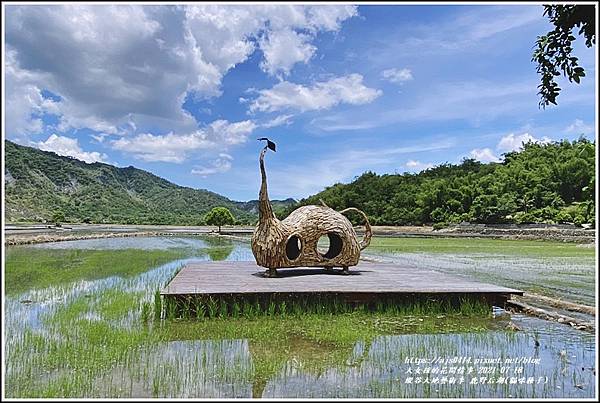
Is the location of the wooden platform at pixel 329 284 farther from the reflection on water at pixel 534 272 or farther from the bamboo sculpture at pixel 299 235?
the reflection on water at pixel 534 272

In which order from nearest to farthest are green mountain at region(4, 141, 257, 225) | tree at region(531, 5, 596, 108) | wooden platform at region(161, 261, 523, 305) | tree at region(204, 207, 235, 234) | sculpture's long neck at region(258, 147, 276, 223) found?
tree at region(531, 5, 596, 108)
wooden platform at region(161, 261, 523, 305)
sculpture's long neck at region(258, 147, 276, 223)
tree at region(204, 207, 235, 234)
green mountain at region(4, 141, 257, 225)

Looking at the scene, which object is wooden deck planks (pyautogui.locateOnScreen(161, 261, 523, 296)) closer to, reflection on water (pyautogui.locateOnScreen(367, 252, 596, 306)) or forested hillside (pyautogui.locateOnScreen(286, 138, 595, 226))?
reflection on water (pyautogui.locateOnScreen(367, 252, 596, 306))

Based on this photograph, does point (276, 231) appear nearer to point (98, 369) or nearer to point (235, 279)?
point (235, 279)

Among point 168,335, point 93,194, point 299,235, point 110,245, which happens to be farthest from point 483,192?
point 93,194

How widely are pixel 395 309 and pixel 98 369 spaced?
4.88 metres

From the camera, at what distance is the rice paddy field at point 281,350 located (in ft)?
15.1

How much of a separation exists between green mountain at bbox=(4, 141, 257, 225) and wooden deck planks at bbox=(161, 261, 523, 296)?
168 ft

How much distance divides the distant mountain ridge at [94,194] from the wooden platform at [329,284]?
171 feet

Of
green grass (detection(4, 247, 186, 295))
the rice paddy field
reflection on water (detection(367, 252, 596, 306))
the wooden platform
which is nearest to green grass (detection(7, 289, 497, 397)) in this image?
the rice paddy field

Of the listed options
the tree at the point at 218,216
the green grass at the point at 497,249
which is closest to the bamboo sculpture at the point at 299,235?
the green grass at the point at 497,249

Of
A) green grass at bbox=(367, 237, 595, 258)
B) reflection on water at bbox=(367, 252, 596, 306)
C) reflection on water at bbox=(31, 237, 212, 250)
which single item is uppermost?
reflection on water at bbox=(31, 237, 212, 250)

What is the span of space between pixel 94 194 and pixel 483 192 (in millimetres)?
56965

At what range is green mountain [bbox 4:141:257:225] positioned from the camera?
63.8 m

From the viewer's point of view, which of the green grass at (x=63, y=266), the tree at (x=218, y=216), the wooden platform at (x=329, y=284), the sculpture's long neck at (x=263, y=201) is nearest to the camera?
the wooden platform at (x=329, y=284)
